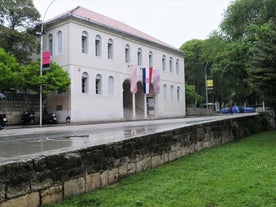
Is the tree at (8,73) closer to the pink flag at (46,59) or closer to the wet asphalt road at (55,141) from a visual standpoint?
the pink flag at (46,59)

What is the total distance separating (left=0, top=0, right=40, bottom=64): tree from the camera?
30156mm

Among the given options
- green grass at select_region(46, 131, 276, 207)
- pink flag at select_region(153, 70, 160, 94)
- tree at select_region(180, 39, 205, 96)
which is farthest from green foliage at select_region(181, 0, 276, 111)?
tree at select_region(180, 39, 205, 96)

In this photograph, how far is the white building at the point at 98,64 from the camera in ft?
107

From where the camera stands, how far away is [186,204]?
4.99 meters

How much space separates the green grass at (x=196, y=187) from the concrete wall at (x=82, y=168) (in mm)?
193

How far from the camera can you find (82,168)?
5594 millimetres

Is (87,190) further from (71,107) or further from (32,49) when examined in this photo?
(32,49)

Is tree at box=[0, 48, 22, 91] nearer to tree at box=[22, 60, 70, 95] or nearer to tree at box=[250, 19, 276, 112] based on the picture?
tree at box=[22, 60, 70, 95]

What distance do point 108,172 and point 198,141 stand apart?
538 centimetres

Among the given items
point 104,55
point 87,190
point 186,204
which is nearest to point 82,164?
→ point 87,190

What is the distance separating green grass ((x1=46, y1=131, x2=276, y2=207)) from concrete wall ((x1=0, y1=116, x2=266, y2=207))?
0.63 ft

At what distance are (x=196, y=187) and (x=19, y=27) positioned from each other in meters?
29.8

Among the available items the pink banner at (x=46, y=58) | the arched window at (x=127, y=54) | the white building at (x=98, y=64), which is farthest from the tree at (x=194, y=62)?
the pink banner at (x=46, y=58)

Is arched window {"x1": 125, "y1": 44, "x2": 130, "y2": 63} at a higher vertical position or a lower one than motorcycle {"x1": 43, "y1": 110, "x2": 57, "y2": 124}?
higher
